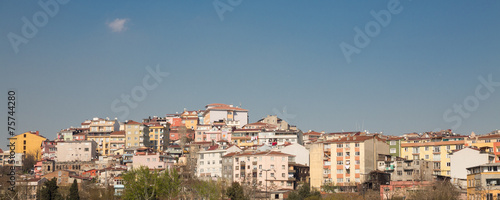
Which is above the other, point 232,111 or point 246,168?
point 232,111

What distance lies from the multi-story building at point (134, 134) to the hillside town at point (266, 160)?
5.7 inches

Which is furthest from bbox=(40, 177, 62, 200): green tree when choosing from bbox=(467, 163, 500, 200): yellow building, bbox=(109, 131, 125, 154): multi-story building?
bbox=(109, 131, 125, 154): multi-story building

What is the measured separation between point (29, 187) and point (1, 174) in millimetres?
11648

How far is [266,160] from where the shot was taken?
73375 mm

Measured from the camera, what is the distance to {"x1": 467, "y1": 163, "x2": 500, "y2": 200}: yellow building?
54.7 meters

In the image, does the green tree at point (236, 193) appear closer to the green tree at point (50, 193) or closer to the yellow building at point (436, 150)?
the green tree at point (50, 193)

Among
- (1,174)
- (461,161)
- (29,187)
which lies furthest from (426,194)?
(1,174)

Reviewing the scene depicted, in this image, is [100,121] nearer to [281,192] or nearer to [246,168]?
[246,168]

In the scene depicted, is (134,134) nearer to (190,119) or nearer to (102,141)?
(102,141)

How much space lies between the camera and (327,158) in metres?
72.0

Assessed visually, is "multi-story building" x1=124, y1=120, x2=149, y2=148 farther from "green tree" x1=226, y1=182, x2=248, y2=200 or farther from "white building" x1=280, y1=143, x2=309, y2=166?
"green tree" x1=226, y1=182, x2=248, y2=200

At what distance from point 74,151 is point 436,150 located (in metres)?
48.9

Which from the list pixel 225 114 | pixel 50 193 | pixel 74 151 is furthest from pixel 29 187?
pixel 225 114

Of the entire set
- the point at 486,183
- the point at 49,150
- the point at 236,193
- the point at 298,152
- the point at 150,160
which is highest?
the point at 49,150
